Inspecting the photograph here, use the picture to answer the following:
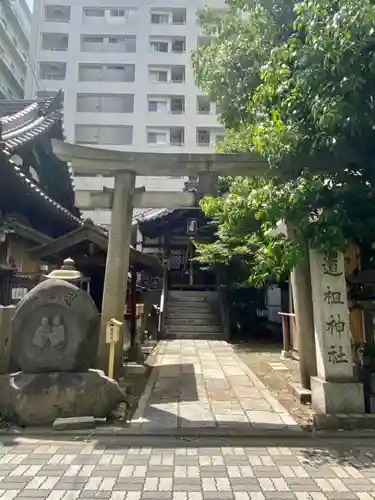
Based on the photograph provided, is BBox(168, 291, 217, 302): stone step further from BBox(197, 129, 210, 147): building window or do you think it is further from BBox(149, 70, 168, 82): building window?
BBox(149, 70, 168, 82): building window

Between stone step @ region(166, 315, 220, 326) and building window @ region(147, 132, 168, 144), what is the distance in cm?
2340

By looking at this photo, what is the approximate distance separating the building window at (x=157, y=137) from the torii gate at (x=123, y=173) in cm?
3207

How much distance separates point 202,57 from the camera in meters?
10.3

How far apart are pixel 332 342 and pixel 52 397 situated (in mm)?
4279

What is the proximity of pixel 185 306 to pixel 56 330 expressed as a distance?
1515cm

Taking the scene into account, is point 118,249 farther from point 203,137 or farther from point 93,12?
point 93,12

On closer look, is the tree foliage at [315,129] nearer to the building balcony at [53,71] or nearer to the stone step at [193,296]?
the stone step at [193,296]

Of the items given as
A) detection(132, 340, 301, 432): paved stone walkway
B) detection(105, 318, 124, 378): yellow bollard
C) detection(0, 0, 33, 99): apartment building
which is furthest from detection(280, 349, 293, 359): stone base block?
detection(0, 0, 33, 99): apartment building

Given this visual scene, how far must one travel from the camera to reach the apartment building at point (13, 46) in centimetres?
3869

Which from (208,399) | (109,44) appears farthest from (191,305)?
(109,44)

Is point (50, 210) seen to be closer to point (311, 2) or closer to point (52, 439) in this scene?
point (52, 439)

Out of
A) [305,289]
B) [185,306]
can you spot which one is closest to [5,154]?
[305,289]

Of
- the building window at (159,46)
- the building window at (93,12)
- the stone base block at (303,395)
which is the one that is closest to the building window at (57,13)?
the building window at (93,12)

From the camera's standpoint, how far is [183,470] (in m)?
4.38
